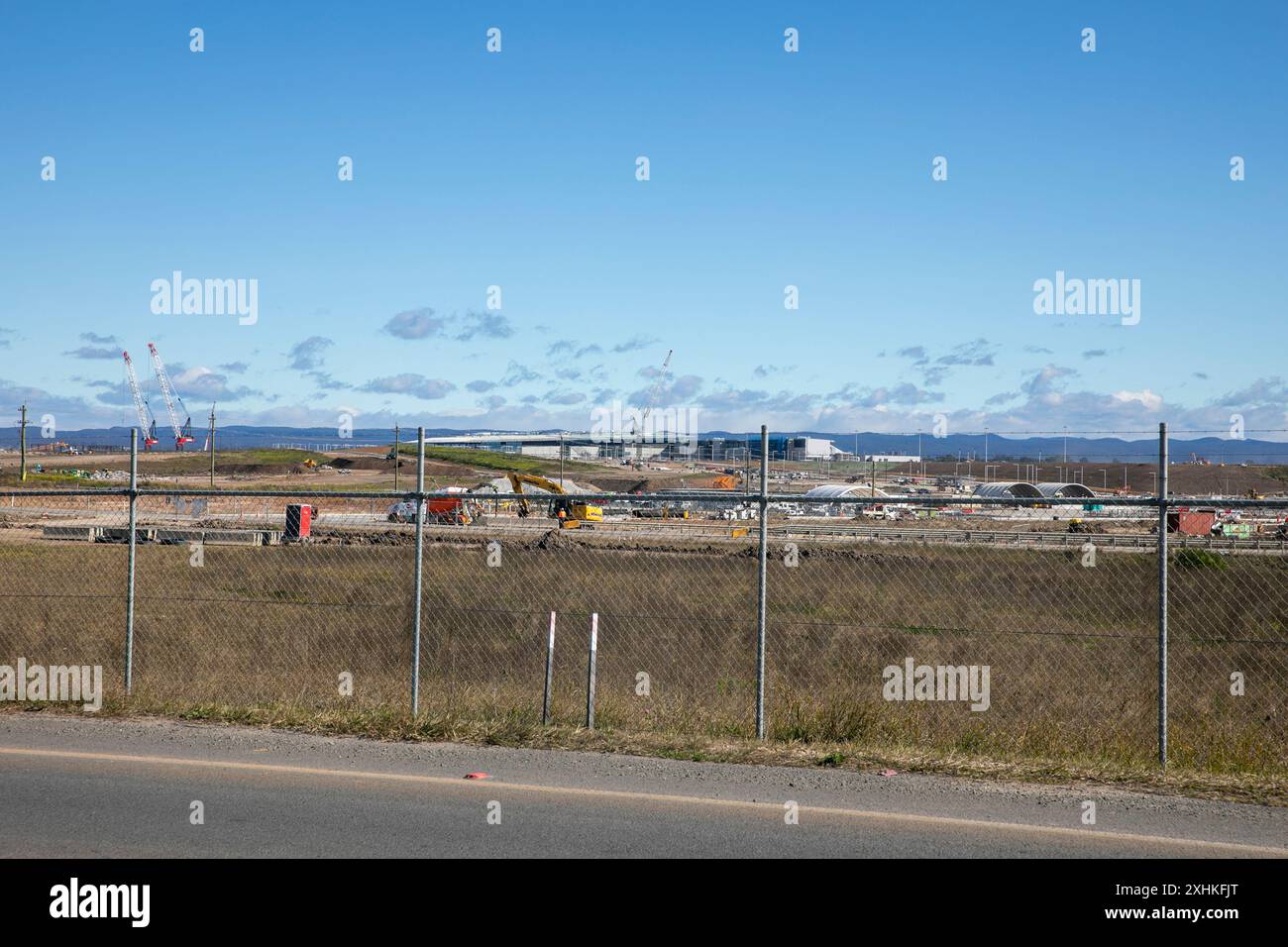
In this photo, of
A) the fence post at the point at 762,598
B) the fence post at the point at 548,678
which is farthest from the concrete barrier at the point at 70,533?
the fence post at the point at 762,598

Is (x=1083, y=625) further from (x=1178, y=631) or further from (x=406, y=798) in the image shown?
(x=406, y=798)

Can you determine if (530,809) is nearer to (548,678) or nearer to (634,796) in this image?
(634,796)

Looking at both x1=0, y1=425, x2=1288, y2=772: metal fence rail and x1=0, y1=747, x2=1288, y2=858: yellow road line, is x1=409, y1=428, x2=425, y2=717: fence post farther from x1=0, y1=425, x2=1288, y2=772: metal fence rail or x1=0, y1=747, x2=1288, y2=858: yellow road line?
x1=0, y1=747, x2=1288, y2=858: yellow road line

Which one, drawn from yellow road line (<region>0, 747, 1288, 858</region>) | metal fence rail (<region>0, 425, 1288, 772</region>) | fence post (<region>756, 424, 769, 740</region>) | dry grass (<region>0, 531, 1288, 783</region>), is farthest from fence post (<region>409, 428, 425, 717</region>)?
fence post (<region>756, 424, 769, 740</region>)

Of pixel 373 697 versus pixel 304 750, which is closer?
pixel 304 750


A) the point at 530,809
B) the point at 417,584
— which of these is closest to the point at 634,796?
the point at 530,809

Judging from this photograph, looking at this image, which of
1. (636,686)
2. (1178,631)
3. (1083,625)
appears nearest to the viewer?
(636,686)
